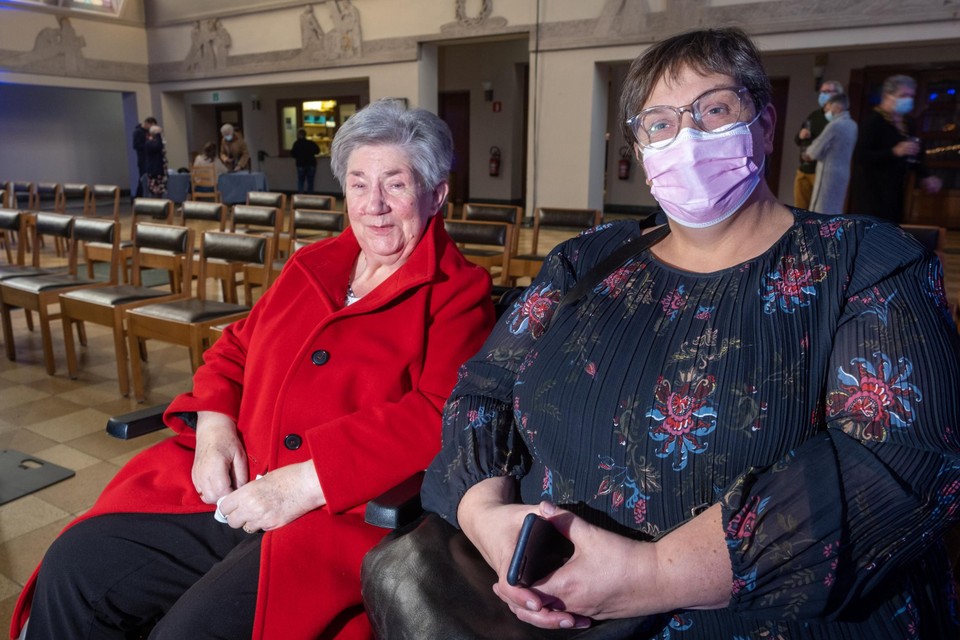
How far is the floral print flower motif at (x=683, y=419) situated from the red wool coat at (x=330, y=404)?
23.4 inches

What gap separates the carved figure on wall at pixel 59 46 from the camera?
45.5ft

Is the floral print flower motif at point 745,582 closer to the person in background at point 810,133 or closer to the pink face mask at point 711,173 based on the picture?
the pink face mask at point 711,173

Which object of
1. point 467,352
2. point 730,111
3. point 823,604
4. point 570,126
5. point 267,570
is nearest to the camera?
point 823,604

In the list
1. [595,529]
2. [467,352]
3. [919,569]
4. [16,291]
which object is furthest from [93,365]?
[919,569]

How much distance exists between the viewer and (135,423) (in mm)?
1600

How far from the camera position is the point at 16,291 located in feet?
13.9

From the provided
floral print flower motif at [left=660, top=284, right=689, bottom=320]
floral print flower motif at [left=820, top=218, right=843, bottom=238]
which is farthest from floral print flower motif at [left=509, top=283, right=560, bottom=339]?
floral print flower motif at [left=820, top=218, right=843, bottom=238]

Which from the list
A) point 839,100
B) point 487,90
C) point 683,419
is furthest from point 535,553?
point 487,90

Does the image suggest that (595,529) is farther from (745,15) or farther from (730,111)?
(745,15)

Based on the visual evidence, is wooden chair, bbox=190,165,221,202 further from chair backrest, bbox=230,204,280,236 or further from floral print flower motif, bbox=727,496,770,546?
floral print flower motif, bbox=727,496,770,546

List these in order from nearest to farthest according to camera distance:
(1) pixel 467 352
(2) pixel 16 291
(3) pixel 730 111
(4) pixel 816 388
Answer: (4) pixel 816 388 < (3) pixel 730 111 < (1) pixel 467 352 < (2) pixel 16 291

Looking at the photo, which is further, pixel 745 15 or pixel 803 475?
pixel 745 15

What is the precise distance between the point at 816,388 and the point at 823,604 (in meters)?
0.29

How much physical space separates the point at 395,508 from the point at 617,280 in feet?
1.92
